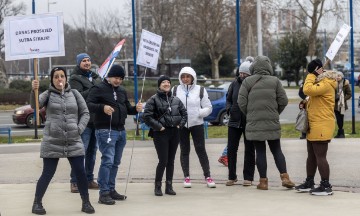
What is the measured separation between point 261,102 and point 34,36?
25.3ft

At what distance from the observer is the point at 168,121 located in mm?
9969

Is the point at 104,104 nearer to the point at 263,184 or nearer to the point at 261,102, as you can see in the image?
the point at 261,102

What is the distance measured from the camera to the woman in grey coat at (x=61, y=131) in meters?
8.64

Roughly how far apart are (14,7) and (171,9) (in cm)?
1218

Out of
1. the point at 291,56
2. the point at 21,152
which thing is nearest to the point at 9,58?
the point at 21,152

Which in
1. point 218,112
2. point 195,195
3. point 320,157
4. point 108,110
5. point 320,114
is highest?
point 108,110

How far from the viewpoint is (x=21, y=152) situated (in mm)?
16609

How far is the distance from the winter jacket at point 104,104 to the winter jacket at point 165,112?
499 millimetres

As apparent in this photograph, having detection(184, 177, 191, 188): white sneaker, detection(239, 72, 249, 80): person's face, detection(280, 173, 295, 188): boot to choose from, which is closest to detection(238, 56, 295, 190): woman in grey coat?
detection(280, 173, 295, 188): boot

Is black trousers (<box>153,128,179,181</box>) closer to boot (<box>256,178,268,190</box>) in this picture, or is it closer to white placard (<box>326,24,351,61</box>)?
boot (<box>256,178,268,190</box>)

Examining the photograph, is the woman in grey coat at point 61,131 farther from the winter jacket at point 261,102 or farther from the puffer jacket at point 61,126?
the winter jacket at point 261,102

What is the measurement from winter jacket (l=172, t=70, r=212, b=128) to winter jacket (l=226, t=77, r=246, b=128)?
0.37 m

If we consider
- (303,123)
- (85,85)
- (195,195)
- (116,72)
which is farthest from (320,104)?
(85,85)

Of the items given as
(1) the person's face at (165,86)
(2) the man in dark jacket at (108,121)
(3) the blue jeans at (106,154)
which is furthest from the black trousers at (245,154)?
(3) the blue jeans at (106,154)
